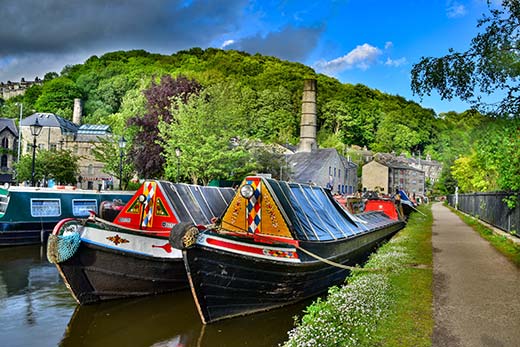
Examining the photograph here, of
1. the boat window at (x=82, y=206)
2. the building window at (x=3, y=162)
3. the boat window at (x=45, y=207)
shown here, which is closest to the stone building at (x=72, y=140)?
the building window at (x=3, y=162)

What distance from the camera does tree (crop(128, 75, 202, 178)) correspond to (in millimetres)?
34719

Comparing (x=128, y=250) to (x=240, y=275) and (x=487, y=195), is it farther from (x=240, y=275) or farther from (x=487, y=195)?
(x=487, y=195)

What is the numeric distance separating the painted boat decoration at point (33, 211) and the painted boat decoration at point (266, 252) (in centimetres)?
1138

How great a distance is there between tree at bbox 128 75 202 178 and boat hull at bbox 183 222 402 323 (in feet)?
84.2

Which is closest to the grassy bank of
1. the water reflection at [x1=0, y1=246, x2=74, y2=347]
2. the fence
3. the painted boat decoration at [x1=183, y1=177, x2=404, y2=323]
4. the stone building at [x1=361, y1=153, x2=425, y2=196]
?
the painted boat decoration at [x1=183, y1=177, x2=404, y2=323]

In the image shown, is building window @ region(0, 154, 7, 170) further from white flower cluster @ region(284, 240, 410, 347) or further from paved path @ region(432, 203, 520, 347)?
white flower cluster @ region(284, 240, 410, 347)

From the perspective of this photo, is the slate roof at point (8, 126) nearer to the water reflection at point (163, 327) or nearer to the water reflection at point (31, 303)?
the water reflection at point (31, 303)

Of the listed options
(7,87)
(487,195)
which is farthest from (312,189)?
(7,87)

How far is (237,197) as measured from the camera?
1153 centimetres

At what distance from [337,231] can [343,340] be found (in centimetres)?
749

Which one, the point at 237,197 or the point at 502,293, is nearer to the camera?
the point at 502,293

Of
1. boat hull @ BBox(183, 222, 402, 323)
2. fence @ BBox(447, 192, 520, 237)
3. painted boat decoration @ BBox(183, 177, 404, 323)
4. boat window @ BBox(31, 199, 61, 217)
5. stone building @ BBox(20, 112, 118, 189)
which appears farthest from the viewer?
stone building @ BBox(20, 112, 118, 189)

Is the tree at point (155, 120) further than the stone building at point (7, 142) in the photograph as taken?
No

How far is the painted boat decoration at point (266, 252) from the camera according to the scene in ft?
29.4
